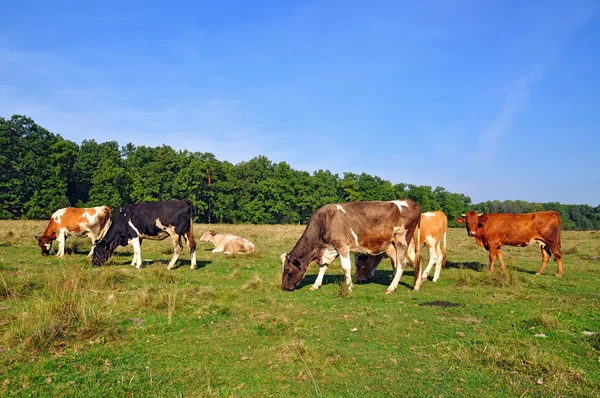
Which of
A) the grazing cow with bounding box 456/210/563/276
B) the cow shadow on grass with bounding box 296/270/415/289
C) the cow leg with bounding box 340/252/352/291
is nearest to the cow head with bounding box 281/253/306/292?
the cow shadow on grass with bounding box 296/270/415/289

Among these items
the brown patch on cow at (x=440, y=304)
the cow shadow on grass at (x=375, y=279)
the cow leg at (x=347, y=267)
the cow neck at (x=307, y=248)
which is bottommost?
the cow shadow on grass at (x=375, y=279)

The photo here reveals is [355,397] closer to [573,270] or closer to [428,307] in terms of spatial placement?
[428,307]

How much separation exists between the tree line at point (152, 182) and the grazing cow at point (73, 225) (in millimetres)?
47218

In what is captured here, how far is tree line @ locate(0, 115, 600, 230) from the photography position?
194 ft

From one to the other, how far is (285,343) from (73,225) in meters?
15.7

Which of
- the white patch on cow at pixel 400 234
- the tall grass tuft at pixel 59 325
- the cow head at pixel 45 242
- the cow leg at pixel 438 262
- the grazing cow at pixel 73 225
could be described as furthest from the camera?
the grazing cow at pixel 73 225

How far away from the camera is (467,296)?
445 inches

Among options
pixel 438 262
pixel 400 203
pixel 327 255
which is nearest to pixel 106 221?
pixel 327 255

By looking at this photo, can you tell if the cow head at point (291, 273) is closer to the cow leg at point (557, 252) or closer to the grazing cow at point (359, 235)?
the grazing cow at point (359, 235)

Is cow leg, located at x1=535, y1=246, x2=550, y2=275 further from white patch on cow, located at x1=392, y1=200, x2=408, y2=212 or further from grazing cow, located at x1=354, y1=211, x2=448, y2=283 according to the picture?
white patch on cow, located at x1=392, y1=200, x2=408, y2=212

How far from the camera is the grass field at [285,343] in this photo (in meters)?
5.15

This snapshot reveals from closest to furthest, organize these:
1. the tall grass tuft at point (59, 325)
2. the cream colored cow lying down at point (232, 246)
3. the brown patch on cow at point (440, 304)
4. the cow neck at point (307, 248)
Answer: the tall grass tuft at point (59, 325)
the brown patch on cow at point (440, 304)
the cow neck at point (307, 248)
the cream colored cow lying down at point (232, 246)

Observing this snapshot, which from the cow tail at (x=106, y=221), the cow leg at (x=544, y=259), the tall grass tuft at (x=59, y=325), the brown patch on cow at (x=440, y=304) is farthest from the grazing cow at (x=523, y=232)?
the cow tail at (x=106, y=221)

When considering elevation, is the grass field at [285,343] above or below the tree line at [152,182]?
below
